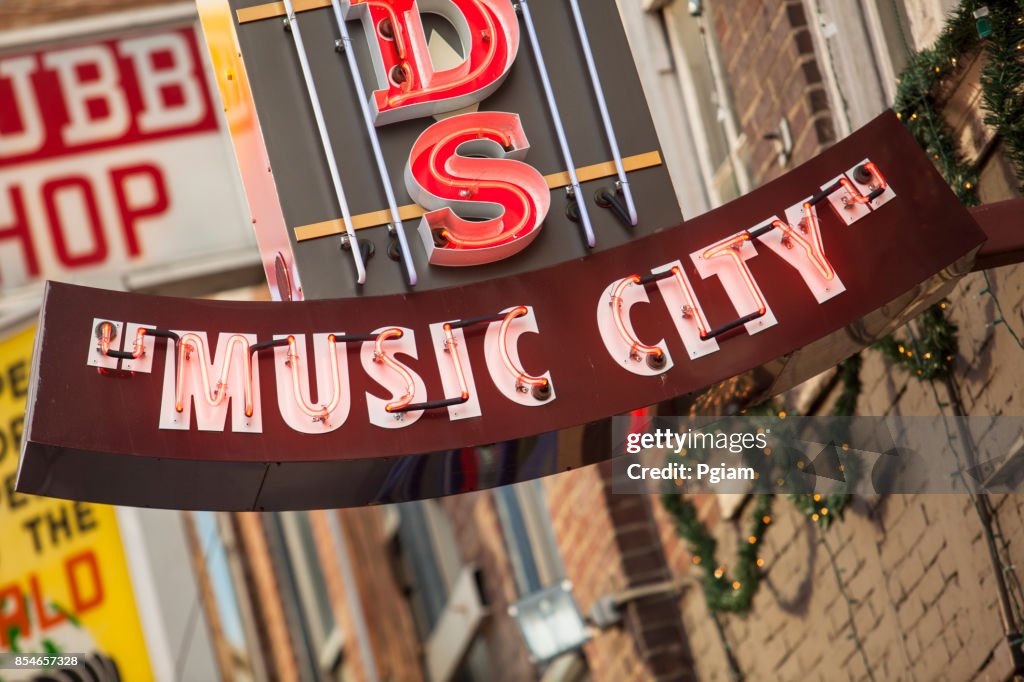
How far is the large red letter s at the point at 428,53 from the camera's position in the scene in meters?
5.65

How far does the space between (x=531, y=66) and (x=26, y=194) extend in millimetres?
3669

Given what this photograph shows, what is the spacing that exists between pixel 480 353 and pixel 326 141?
3.95 feet

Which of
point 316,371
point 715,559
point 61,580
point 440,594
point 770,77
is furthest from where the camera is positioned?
point 440,594

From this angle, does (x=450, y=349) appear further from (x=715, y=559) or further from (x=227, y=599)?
(x=227, y=599)

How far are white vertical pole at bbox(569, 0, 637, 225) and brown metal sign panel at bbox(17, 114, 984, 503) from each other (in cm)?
64

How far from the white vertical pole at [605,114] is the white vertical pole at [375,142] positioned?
76 cm

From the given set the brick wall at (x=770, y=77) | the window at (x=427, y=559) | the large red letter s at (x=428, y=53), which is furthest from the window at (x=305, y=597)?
the large red letter s at (x=428, y=53)

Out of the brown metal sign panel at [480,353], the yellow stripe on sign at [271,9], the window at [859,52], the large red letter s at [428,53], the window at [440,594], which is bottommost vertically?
the window at [440,594]

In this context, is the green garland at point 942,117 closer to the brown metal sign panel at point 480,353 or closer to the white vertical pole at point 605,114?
the brown metal sign panel at point 480,353

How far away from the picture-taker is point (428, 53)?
226 inches

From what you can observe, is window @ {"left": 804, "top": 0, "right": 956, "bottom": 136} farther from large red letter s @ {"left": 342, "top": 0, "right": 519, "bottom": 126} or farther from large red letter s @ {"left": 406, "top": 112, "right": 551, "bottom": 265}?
large red letter s @ {"left": 406, "top": 112, "right": 551, "bottom": 265}

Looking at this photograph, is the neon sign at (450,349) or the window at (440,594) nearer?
the neon sign at (450,349)

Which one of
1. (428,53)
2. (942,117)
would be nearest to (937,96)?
(942,117)

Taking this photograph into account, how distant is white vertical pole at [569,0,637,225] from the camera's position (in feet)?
18.3
